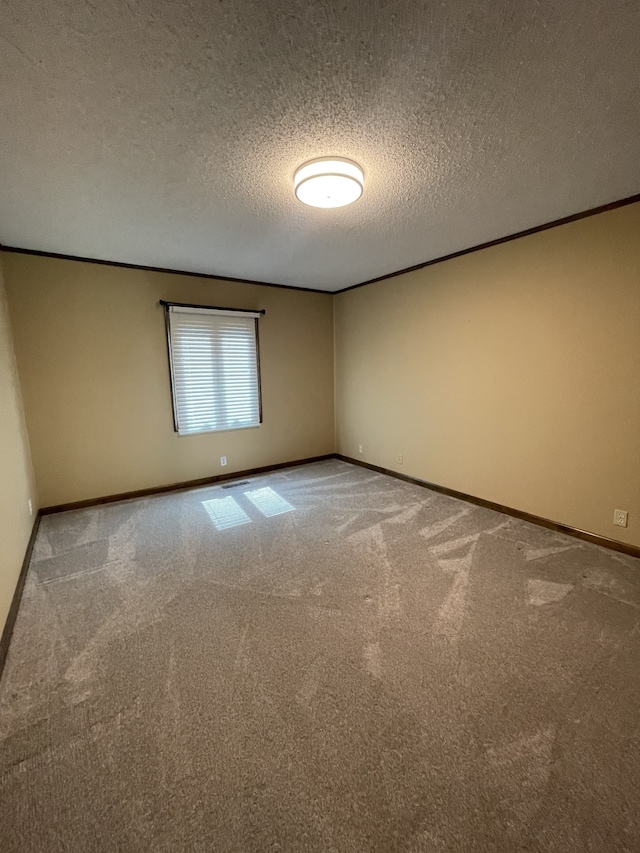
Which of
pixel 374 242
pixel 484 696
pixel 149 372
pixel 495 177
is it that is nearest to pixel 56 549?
pixel 149 372

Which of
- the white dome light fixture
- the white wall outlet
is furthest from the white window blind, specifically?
the white wall outlet

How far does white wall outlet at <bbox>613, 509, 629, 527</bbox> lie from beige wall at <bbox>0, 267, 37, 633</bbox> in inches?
154

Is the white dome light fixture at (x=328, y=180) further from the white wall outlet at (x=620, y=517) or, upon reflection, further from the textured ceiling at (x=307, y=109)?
the white wall outlet at (x=620, y=517)

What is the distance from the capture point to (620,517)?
2529 mm

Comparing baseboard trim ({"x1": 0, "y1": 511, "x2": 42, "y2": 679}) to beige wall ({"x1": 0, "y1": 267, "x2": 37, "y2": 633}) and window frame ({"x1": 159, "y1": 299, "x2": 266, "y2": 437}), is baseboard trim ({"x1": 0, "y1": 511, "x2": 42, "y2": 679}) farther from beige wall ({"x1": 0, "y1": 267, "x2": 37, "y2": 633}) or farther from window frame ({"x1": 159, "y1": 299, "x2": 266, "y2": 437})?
window frame ({"x1": 159, "y1": 299, "x2": 266, "y2": 437})

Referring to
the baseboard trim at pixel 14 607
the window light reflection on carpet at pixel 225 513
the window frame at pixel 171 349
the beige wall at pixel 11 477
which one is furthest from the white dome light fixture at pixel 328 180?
the baseboard trim at pixel 14 607

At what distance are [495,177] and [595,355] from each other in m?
1.48

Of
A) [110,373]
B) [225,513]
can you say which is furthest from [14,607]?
[110,373]

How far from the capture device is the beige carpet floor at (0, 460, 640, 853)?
106cm

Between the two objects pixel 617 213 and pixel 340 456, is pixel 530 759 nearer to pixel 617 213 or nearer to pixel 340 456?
pixel 617 213

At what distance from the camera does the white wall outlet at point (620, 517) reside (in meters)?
2.51

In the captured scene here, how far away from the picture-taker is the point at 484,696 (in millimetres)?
1460

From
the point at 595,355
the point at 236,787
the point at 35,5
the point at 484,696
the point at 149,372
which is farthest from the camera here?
the point at 149,372

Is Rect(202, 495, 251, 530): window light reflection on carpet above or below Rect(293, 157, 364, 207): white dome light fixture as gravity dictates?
below
